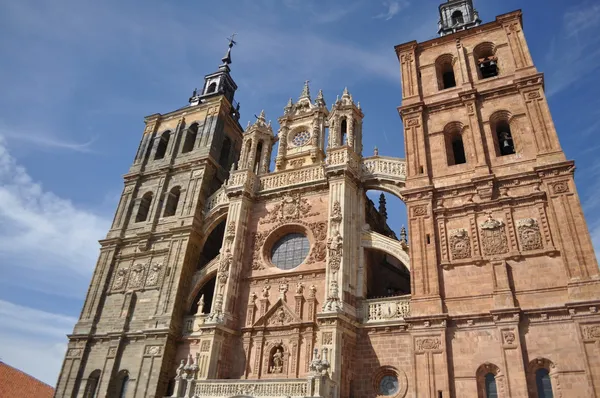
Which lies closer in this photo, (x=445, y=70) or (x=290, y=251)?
(x=290, y=251)

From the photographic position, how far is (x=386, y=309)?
17.6m

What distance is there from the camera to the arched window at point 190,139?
2861 cm

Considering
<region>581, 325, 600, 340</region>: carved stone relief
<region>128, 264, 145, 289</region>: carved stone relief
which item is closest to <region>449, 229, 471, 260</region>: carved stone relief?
<region>581, 325, 600, 340</region>: carved stone relief

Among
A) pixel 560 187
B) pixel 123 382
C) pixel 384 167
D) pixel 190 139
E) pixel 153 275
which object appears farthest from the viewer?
pixel 190 139

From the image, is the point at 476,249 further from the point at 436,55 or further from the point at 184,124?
the point at 184,124

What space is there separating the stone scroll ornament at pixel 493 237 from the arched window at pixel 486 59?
868cm

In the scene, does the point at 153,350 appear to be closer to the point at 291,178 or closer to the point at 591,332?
the point at 291,178

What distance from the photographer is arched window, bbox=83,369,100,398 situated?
21.5 metres

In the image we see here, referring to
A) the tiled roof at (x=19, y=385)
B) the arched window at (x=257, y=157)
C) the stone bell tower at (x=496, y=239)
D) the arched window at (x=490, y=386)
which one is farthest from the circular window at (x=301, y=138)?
the tiled roof at (x=19, y=385)

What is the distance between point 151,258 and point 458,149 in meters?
15.9

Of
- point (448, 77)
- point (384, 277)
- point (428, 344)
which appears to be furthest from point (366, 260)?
point (448, 77)

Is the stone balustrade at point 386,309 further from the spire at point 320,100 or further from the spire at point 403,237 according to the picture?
the spire at point 320,100

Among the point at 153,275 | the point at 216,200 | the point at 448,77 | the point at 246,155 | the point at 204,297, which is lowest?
the point at 204,297

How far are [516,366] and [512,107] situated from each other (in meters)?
10.8
